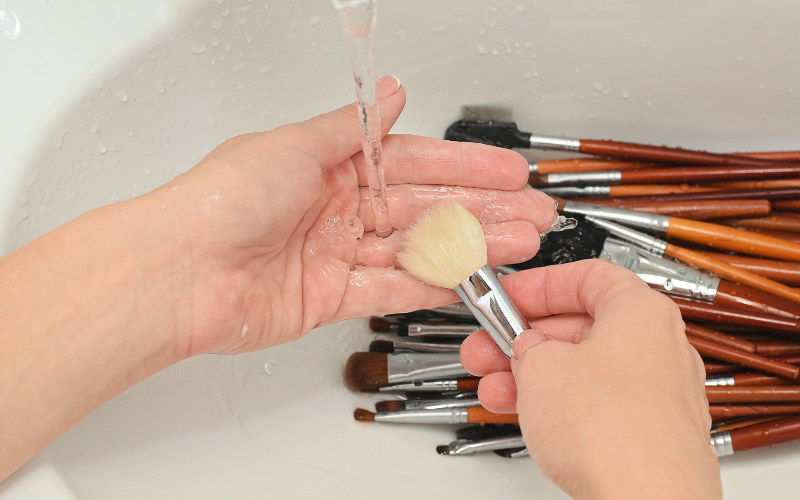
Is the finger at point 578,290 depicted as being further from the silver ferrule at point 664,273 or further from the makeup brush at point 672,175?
the makeup brush at point 672,175

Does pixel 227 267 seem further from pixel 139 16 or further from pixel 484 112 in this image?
pixel 484 112

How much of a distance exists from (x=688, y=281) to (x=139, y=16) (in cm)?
80

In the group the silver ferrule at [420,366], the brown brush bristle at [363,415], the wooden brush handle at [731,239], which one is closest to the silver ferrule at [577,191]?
the wooden brush handle at [731,239]

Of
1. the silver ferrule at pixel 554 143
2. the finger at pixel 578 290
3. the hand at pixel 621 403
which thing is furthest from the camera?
the silver ferrule at pixel 554 143

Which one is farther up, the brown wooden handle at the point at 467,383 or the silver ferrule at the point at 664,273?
the silver ferrule at the point at 664,273

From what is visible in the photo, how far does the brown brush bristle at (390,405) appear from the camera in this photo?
833 mm

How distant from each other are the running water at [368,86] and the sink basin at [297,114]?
11.3 inches

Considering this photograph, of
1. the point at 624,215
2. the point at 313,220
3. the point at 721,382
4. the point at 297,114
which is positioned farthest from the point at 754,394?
the point at 297,114

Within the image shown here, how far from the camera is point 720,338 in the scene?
0.82 metres

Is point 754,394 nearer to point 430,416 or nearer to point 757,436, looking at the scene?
point 757,436

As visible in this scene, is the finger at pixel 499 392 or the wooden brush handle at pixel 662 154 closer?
the finger at pixel 499 392

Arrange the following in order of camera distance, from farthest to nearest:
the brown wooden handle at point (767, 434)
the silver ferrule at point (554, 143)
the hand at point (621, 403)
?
the silver ferrule at point (554, 143), the brown wooden handle at point (767, 434), the hand at point (621, 403)

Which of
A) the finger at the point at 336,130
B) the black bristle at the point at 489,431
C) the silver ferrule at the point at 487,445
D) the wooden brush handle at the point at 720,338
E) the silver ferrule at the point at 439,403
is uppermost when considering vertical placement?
the finger at the point at 336,130

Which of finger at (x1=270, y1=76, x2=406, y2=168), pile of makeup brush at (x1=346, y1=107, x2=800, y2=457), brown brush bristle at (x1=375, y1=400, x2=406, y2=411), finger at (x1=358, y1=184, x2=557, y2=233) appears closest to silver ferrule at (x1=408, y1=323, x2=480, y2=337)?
pile of makeup brush at (x1=346, y1=107, x2=800, y2=457)
